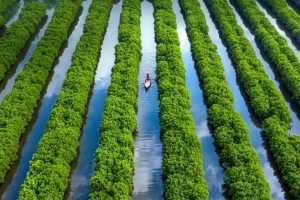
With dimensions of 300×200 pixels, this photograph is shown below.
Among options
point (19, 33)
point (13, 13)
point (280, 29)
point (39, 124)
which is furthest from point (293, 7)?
point (39, 124)

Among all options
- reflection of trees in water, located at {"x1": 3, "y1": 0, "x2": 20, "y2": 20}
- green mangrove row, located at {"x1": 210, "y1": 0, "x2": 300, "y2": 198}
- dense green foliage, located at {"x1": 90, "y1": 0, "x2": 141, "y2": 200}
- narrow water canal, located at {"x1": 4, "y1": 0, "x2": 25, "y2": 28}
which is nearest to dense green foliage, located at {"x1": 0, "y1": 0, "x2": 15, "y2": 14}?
reflection of trees in water, located at {"x1": 3, "y1": 0, "x2": 20, "y2": 20}

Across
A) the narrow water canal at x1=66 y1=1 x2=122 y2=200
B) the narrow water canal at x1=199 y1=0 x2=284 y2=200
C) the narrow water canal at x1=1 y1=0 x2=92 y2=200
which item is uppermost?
the narrow water canal at x1=199 y1=0 x2=284 y2=200

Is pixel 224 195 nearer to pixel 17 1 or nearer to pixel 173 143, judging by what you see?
pixel 173 143

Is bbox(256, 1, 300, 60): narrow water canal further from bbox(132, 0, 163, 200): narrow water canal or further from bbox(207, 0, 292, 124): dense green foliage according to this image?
bbox(132, 0, 163, 200): narrow water canal

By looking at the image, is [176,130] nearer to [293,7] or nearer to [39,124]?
[39,124]

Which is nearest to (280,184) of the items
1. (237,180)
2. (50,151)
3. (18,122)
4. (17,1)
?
(237,180)

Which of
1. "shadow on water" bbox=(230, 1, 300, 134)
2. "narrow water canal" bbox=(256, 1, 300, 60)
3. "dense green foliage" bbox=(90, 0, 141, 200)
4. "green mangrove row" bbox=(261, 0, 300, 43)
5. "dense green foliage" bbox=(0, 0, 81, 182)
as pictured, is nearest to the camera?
"dense green foliage" bbox=(90, 0, 141, 200)

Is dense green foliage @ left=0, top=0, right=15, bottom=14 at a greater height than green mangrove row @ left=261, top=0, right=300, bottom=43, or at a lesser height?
lesser

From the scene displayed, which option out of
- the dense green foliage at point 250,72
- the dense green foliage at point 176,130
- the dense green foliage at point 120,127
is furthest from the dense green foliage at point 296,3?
the dense green foliage at point 120,127
